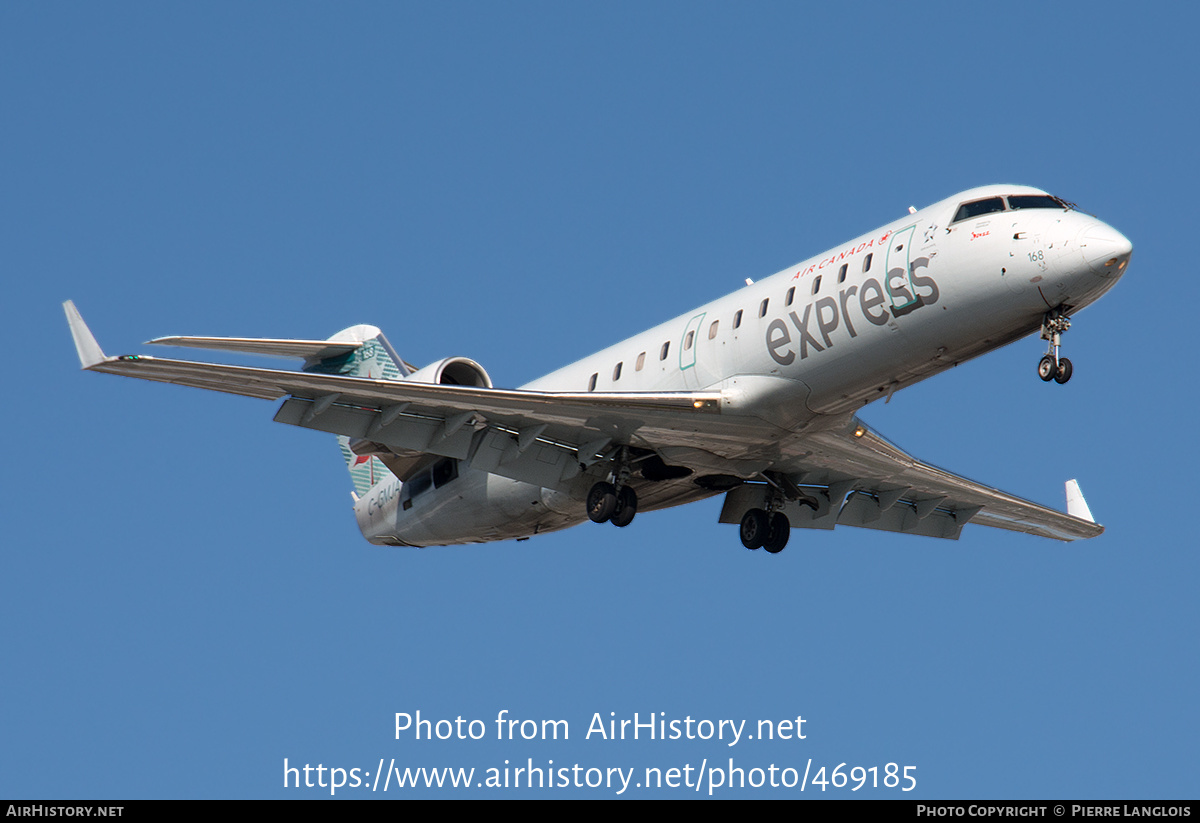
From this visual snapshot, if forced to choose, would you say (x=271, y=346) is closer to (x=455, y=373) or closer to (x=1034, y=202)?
(x=455, y=373)

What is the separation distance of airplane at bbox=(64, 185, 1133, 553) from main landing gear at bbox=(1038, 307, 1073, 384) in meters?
0.02

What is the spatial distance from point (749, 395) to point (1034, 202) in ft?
14.6

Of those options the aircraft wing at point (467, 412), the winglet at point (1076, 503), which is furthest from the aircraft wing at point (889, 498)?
the aircraft wing at point (467, 412)

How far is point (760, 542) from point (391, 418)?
20.5ft

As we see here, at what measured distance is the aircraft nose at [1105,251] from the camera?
18.2 metres

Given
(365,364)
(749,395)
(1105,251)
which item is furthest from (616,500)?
(1105,251)

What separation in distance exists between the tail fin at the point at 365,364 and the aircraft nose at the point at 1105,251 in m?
13.1

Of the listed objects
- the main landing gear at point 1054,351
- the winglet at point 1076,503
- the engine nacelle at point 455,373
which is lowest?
the main landing gear at point 1054,351

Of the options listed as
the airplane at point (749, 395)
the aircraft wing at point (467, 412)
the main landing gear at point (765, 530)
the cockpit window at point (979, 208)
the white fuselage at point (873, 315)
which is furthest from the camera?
the main landing gear at point (765, 530)

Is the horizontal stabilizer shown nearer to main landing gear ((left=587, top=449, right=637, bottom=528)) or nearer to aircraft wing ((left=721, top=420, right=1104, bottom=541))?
main landing gear ((left=587, top=449, right=637, bottom=528))

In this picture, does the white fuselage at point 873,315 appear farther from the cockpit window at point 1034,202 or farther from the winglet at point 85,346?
the winglet at point 85,346

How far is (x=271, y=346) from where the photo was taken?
2580cm

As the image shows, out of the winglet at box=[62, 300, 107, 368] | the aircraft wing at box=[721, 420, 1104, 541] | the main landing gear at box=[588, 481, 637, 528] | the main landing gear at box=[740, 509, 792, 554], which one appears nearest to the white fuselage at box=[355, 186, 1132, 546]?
the main landing gear at box=[588, 481, 637, 528]
